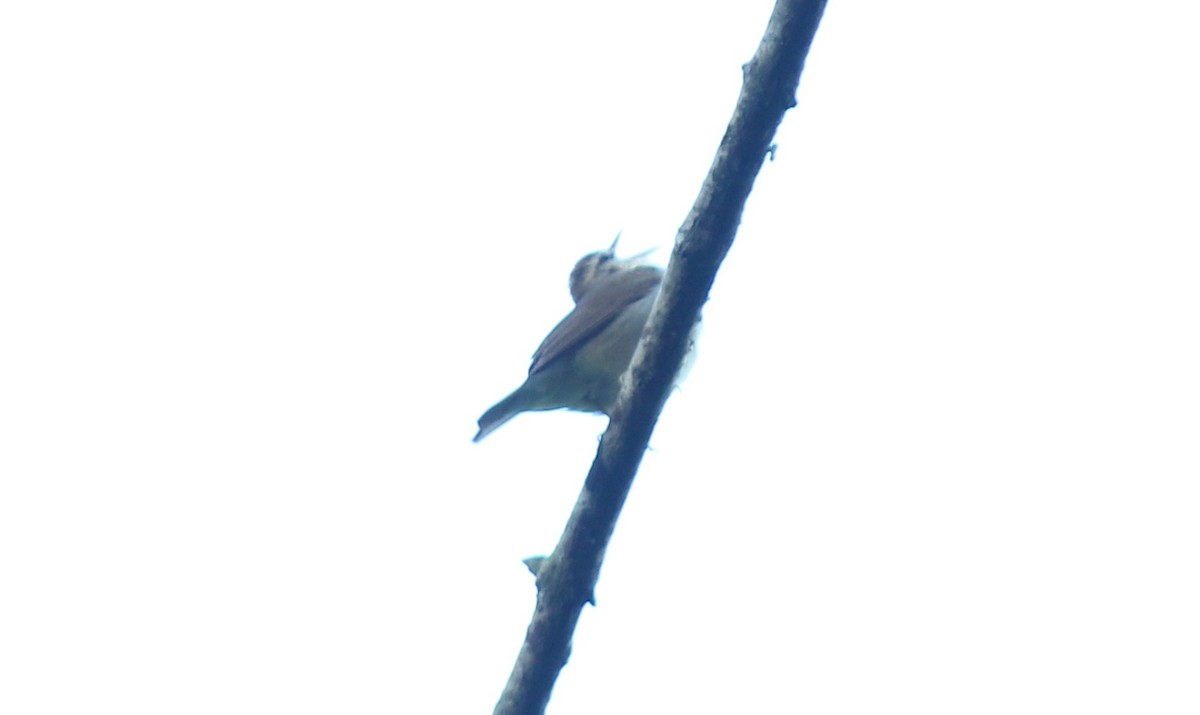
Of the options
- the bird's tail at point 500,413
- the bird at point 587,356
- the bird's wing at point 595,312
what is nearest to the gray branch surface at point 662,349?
the bird at point 587,356

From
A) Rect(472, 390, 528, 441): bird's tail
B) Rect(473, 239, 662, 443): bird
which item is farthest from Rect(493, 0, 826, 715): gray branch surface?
Rect(472, 390, 528, 441): bird's tail

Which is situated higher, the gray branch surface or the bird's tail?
the bird's tail

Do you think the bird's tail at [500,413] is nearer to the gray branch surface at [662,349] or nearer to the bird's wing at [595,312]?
the bird's wing at [595,312]

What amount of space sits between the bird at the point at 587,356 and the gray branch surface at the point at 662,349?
3.21 m

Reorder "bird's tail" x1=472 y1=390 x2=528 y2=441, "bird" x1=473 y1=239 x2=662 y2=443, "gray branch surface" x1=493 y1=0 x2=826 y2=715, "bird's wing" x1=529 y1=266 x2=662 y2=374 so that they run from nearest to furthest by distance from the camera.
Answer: "gray branch surface" x1=493 y1=0 x2=826 y2=715, "bird" x1=473 y1=239 x2=662 y2=443, "bird's wing" x1=529 y1=266 x2=662 y2=374, "bird's tail" x1=472 y1=390 x2=528 y2=441

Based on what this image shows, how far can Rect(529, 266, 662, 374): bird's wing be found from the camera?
7164 millimetres

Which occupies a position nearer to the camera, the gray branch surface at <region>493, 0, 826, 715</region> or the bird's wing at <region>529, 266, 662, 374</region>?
the gray branch surface at <region>493, 0, 826, 715</region>

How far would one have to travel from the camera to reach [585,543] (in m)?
3.62

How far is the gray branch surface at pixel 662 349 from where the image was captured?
3477 mm

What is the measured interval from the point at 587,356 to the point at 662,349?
3.49 meters

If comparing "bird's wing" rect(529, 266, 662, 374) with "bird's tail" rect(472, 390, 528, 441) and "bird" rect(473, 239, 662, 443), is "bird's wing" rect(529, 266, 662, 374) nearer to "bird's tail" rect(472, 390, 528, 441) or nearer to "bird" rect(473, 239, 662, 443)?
"bird" rect(473, 239, 662, 443)

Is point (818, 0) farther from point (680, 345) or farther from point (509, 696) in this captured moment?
→ point (509, 696)

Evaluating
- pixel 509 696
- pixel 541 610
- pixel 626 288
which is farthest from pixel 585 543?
pixel 626 288

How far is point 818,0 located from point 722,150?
435 millimetres
